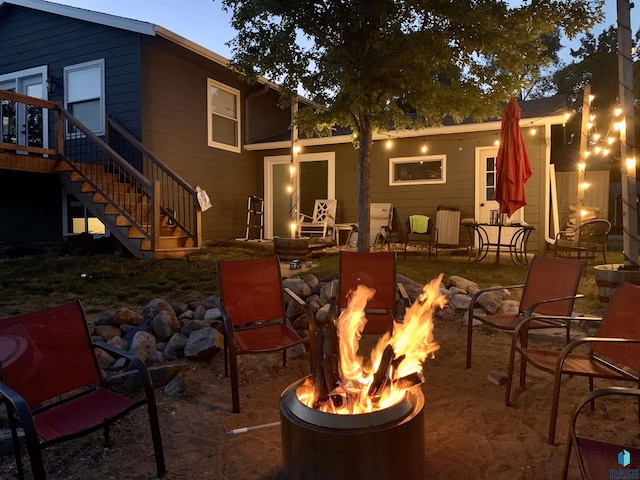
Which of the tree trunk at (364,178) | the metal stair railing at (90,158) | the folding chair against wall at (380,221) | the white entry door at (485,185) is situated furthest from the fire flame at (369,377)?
the white entry door at (485,185)

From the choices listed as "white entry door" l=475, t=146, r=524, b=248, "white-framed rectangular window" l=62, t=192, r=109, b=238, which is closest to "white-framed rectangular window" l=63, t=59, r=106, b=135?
"white-framed rectangular window" l=62, t=192, r=109, b=238

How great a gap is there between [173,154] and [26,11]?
4.75m

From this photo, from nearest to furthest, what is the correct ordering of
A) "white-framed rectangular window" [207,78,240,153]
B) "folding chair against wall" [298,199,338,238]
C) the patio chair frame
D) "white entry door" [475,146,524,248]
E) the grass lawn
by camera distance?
the grass lawn
the patio chair frame
"white entry door" [475,146,524,248]
"folding chair against wall" [298,199,338,238]
"white-framed rectangular window" [207,78,240,153]

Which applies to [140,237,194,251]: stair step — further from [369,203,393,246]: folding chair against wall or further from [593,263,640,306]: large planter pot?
[593,263,640,306]: large planter pot

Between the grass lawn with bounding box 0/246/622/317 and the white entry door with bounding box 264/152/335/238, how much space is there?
309 centimetres

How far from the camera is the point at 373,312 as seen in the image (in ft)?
13.3

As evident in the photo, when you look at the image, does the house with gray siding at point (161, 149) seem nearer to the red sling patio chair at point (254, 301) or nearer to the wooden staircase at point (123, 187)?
the wooden staircase at point (123, 187)

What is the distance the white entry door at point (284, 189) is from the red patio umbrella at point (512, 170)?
5.62 metres

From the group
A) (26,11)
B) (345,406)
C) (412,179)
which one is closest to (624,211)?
(345,406)

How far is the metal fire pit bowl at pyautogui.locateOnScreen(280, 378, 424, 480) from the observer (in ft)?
5.58

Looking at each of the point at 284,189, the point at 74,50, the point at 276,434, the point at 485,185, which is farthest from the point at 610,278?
the point at 74,50

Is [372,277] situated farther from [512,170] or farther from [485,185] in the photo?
[485,185]

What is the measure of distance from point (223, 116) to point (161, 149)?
2.28 m

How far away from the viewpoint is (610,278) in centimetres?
465
